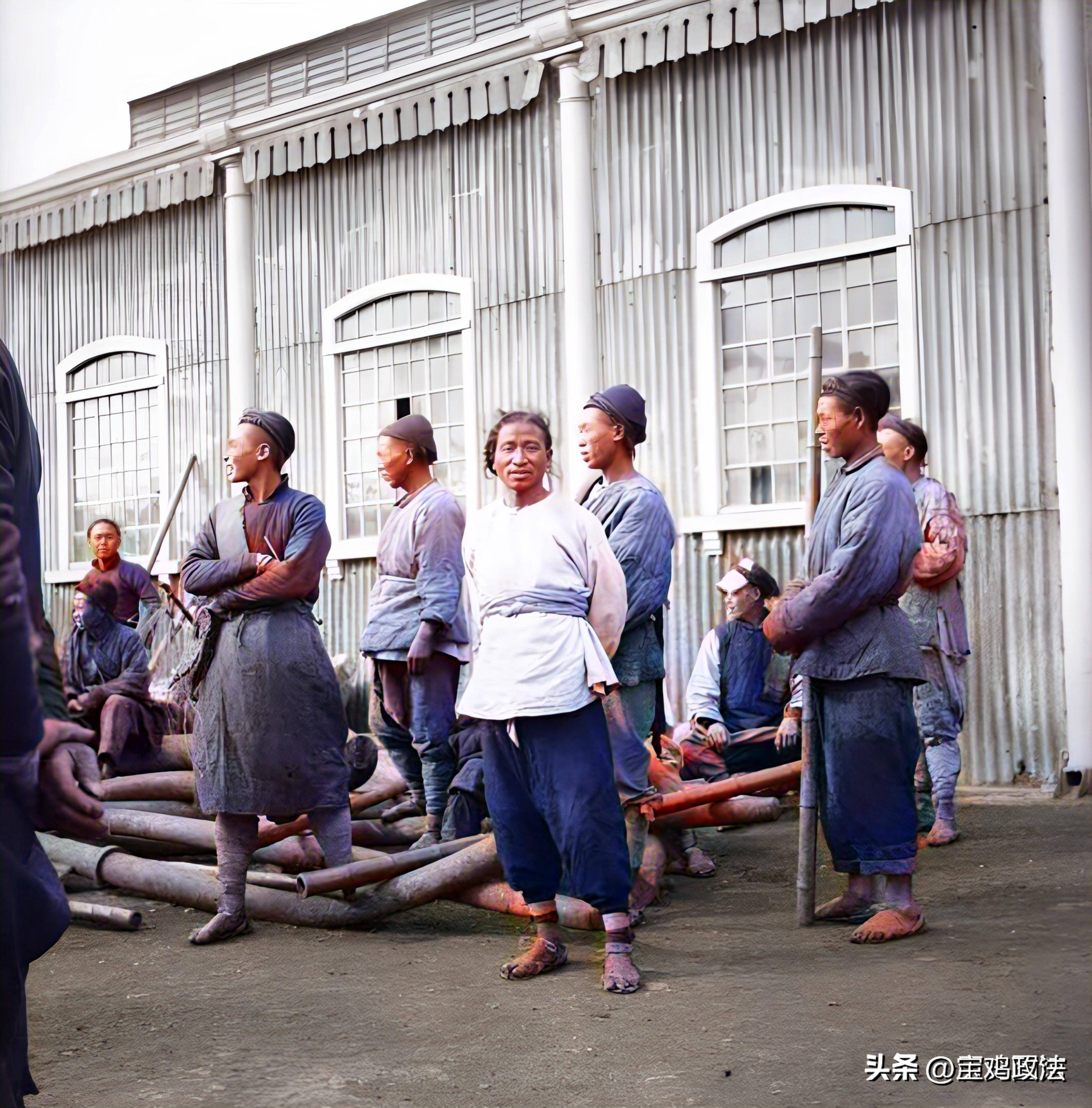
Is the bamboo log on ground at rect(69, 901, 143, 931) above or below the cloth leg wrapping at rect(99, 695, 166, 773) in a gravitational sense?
below

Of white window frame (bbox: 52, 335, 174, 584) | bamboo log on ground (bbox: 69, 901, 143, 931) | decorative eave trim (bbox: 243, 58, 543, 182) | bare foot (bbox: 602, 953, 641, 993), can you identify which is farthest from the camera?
decorative eave trim (bbox: 243, 58, 543, 182)

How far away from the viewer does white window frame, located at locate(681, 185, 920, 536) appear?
6684 millimetres

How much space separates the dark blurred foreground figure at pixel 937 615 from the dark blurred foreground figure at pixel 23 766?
3.75 metres

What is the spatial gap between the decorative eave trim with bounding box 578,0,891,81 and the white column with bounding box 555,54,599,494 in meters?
0.17

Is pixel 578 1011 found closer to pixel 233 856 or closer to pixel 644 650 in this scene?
pixel 644 650

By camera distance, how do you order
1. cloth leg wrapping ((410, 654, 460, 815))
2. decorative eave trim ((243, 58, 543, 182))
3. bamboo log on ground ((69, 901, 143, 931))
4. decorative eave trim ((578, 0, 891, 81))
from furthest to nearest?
decorative eave trim ((578, 0, 891, 81)), decorative eave trim ((243, 58, 543, 182)), cloth leg wrapping ((410, 654, 460, 815)), bamboo log on ground ((69, 901, 143, 931))

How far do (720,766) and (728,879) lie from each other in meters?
1.09

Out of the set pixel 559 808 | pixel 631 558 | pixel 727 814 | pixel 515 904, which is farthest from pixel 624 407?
pixel 727 814

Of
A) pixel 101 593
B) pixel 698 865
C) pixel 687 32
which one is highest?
pixel 687 32

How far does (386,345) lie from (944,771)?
3278 mm

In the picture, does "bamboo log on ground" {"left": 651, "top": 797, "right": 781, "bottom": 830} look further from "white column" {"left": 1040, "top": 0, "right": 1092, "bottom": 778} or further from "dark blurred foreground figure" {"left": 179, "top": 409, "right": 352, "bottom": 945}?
"white column" {"left": 1040, "top": 0, "right": 1092, "bottom": 778}

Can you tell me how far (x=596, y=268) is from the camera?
756 centimetres

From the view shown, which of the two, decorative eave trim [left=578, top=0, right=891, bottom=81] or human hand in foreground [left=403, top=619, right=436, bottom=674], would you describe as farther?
decorative eave trim [left=578, top=0, right=891, bottom=81]

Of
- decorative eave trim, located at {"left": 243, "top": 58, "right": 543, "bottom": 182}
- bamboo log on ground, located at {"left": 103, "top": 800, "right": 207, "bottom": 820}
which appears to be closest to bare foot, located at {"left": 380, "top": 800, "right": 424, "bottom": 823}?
bamboo log on ground, located at {"left": 103, "top": 800, "right": 207, "bottom": 820}
